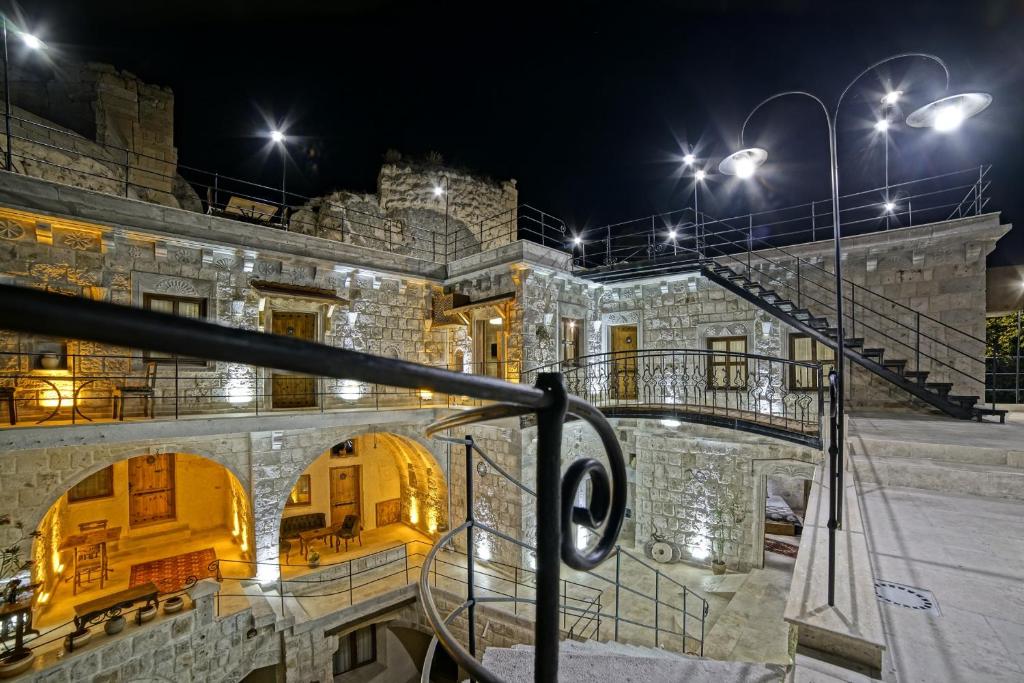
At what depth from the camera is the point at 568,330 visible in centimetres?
1146

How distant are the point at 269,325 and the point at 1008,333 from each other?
20456mm

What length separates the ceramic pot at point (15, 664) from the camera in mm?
5812

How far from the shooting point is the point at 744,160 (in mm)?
4941

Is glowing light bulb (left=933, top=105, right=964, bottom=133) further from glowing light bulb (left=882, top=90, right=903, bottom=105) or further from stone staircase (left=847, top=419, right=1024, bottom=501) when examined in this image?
glowing light bulb (left=882, top=90, right=903, bottom=105)

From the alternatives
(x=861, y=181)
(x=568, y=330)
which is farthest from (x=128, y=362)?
(x=861, y=181)

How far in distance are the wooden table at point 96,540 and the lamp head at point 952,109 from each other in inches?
593

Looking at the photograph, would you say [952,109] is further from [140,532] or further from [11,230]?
[140,532]

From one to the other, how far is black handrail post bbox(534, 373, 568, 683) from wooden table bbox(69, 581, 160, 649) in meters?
9.34

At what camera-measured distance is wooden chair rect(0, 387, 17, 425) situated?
679cm

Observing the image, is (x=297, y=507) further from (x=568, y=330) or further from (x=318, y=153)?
(x=318, y=153)

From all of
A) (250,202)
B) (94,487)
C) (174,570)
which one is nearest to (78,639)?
(174,570)

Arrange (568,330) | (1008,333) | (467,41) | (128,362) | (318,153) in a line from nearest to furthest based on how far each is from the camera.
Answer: (128,362), (568,330), (1008,333), (467,41), (318,153)

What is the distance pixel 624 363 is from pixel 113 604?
11589mm

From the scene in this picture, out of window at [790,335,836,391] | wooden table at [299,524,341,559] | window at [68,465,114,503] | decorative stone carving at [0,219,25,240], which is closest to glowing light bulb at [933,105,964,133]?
window at [790,335,836,391]
